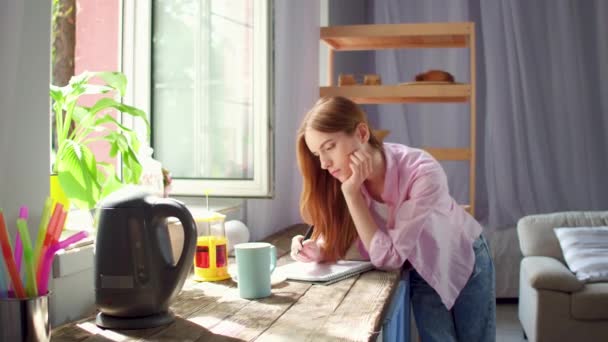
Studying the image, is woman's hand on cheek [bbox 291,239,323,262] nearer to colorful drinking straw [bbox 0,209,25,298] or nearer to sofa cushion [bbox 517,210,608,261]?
colorful drinking straw [bbox 0,209,25,298]

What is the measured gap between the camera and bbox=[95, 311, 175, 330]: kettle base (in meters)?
1.14

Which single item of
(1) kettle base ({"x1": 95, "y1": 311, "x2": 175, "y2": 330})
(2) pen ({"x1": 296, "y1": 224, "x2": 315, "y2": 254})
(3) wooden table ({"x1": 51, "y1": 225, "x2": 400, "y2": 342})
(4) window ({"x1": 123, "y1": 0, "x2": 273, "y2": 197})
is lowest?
(3) wooden table ({"x1": 51, "y1": 225, "x2": 400, "y2": 342})

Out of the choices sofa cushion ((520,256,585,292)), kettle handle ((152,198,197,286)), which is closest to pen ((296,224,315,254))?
kettle handle ((152,198,197,286))

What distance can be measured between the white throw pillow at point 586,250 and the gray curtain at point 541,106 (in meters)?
0.87

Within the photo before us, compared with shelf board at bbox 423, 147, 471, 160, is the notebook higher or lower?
lower

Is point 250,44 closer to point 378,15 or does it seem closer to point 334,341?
point 334,341

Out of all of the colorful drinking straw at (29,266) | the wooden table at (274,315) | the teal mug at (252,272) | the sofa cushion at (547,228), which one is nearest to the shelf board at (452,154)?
the sofa cushion at (547,228)

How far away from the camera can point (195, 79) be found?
2.39m

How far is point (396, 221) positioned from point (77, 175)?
0.78 m

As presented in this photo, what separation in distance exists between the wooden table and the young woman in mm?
179

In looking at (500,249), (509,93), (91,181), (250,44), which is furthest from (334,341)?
(509,93)

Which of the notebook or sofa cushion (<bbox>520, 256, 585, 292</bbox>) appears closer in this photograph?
the notebook

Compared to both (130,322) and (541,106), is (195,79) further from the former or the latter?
(541,106)

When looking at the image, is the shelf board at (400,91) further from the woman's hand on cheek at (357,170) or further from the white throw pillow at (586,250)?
the woman's hand on cheek at (357,170)
